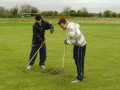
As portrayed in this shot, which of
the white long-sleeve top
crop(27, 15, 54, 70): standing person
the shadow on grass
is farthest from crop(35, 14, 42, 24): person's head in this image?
the white long-sleeve top

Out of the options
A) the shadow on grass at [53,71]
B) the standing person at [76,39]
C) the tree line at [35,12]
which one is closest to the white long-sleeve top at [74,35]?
the standing person at [76,39]

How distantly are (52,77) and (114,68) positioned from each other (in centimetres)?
302

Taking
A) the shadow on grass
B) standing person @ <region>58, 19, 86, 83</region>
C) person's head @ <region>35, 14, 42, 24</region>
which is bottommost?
the shadow on grass

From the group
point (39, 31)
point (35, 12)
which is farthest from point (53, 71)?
point (35, 12)

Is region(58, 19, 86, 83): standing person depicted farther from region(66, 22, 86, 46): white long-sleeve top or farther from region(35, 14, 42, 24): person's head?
region(35, 14, 42, 24): person's head

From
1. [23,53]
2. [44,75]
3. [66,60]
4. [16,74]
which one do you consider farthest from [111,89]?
[23,53]

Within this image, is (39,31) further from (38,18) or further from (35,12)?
(35,12)

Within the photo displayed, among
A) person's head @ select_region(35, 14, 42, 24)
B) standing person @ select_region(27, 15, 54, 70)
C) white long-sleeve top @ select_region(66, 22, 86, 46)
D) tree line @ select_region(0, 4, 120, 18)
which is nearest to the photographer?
white long-sleeve top @ select_region(66, 22, 86, 46)

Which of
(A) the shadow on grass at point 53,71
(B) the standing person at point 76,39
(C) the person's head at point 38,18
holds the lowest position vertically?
(A) the shadow on grass at point 53,71

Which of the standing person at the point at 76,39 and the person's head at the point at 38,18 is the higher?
the person's head at the point at 38,18

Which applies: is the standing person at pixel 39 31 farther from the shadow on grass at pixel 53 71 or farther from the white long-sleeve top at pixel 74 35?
the white long-sleeve top at pixel 74 35

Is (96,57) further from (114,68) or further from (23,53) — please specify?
(23,53)

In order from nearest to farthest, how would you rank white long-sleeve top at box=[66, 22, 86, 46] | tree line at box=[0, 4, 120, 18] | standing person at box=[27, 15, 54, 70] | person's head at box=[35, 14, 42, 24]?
1. white long-sleeve top at box=[66, 22, 86, 46]
2. person's head at box=[35, 14, 42, 24]
3. standing person at box=[27, 15, 54, 70]
4. tree line at box=[0, 4, 120, 18]

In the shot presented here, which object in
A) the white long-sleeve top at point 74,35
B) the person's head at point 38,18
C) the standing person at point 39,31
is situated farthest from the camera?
the standing person at point 39,31
